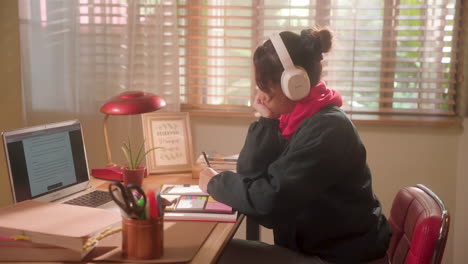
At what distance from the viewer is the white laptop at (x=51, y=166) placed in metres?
1.70

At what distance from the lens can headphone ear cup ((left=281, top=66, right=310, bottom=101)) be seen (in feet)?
5.22

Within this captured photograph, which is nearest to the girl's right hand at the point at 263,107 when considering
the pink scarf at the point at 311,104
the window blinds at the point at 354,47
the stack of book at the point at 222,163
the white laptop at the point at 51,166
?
the pink scarf at the point at 311,104

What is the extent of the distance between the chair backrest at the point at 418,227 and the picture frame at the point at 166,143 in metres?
0.95

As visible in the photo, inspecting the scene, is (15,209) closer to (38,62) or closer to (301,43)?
(301,43)

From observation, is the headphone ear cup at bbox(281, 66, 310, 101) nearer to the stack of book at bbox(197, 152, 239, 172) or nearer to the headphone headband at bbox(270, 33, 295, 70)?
the headphone headband at bbox(270, 33, 295, 70)

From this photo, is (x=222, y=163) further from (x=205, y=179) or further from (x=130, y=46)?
(x=130, y=46)

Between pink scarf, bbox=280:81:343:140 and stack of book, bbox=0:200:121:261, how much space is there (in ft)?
1.92

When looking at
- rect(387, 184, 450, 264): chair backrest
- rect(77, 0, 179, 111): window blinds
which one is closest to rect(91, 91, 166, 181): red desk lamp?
rect(77, 0, 179, 111): window blinds

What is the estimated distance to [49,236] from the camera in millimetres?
1308

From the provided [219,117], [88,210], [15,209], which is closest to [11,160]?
[15,209]

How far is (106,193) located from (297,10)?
4.51ft

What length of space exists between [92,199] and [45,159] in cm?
21

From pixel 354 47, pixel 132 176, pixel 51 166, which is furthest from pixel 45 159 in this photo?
pixel 354 47

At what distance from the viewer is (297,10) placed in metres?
2.78
